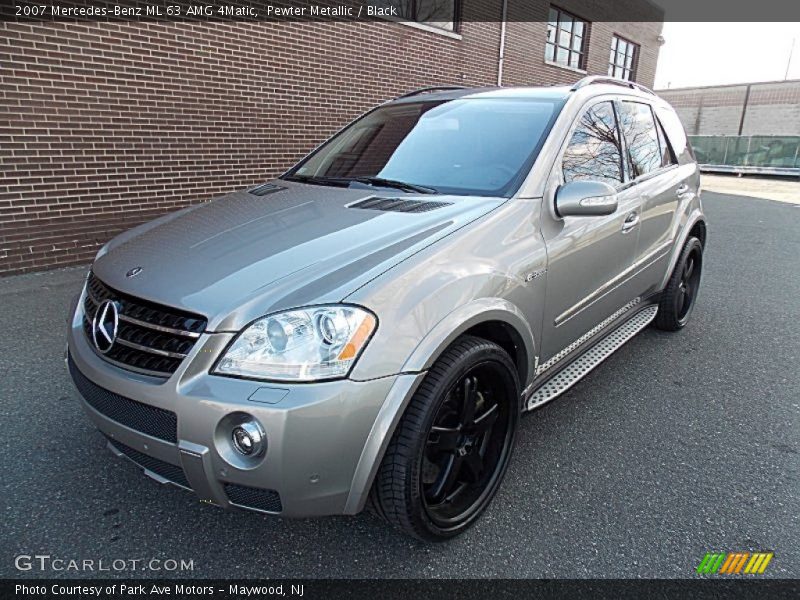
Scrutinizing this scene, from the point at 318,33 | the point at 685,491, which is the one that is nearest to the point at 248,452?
the point at 685,491

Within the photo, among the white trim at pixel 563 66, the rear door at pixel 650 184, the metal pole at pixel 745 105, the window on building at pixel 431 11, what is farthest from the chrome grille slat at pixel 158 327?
the metal pole at pixel 745 105

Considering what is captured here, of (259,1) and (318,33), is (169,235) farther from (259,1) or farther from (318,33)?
Result: (318,33)

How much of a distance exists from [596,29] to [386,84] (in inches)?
387

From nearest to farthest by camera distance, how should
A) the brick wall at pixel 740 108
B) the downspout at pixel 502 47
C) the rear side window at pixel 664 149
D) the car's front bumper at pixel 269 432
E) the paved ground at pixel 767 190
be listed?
the car's front bumper at pixel 269 432 < the rear side window at pixel 664 149 < the downspout at pixel 502 47 < the paved ground at pixel 767 190 < the brick wall at pixel 740 108

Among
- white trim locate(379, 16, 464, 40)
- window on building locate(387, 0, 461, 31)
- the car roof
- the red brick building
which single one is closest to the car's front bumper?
the car roof

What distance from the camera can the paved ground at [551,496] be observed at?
6.93ft

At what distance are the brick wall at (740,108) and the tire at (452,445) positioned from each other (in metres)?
42.3

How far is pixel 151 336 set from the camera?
6.32 ft

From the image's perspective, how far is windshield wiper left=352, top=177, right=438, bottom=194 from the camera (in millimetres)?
2768

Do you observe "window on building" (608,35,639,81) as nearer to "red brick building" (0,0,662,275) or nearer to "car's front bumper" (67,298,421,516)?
"red brick building" (0,0,662,275)

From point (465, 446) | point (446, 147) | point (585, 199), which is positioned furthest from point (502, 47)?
point (465, 446)

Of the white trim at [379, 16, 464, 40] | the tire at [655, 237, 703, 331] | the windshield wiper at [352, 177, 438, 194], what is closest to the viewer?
the windshield wiper at [352, 177, 438, 194]

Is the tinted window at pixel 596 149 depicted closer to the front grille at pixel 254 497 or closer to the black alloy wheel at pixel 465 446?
the black alloy wheel at pixel 465 446

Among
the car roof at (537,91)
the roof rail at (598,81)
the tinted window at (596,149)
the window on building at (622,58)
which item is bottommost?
the tinted window at (596,149)
